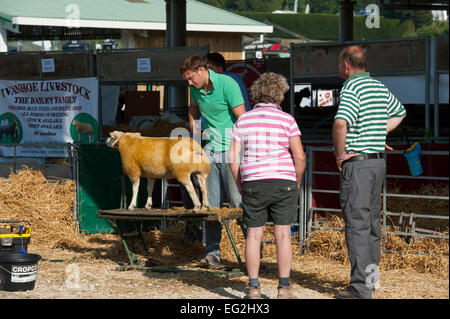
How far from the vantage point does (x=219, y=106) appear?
6.77 meters

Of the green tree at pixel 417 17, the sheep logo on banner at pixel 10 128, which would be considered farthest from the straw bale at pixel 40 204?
the green tree at pixel 417 17

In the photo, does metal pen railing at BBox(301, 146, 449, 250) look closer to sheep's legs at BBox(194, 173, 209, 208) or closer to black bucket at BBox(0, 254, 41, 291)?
sheep's legs at BBox(194, 173, 209, 208)

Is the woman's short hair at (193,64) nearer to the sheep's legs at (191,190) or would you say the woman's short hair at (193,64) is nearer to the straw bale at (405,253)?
the sheep's legs at (191,190)

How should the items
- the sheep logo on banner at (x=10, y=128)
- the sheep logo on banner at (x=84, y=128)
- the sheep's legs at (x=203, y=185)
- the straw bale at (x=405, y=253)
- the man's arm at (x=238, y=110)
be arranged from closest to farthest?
1. the man's arm at (x=238, y=110)
2. the straw bale at (x=405, y=253)
3. the sheep's legs at (x=203, y=185)
4. the sheep logo on banner at (x=84, y=128)
5. the sheep logo on banner at (x=10, y=128)

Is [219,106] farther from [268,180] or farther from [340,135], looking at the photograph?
[340,135]

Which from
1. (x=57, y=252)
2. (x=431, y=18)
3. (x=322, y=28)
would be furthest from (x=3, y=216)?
A: (x=431, y=18)

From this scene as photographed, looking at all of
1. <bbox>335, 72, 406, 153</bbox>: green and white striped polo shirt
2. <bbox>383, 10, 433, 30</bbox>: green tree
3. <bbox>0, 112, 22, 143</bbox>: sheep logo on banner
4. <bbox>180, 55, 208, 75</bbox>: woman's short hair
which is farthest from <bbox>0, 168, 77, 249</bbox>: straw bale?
<bbox>383, 10, 433, 30</bbox>: green tree

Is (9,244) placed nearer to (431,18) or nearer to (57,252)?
(57,252)

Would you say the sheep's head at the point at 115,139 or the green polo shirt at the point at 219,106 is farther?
the sheep's head at the point at 115,139

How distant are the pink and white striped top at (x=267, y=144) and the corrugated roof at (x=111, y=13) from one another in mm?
15144

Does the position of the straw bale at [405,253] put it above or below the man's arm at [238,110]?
below

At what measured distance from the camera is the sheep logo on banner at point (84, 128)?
10445mm

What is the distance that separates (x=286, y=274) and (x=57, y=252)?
3318mm

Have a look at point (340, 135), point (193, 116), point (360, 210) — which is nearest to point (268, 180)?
point (340, 135)
